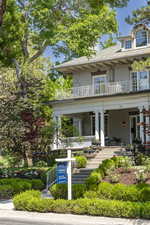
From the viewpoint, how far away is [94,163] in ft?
69.0

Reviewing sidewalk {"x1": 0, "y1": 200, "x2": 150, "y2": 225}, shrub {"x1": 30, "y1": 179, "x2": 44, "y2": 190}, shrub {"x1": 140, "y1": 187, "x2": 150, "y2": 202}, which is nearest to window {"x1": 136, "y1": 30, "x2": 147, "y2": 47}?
shrub {"x1": 30, "y1": 179, "x2": 44, "y2": 190}

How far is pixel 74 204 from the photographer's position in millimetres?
12039

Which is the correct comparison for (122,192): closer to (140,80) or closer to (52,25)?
(140,80)

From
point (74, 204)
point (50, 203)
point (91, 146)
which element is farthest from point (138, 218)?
point (91, 146)

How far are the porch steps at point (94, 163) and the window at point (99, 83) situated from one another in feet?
18.7

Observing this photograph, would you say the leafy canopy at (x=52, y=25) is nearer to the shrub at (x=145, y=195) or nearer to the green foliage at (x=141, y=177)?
the green foliage at (x=141, y=177)

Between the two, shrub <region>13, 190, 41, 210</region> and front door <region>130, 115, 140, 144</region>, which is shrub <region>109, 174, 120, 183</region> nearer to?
shrub <region>13, 190, 41, 210</region>

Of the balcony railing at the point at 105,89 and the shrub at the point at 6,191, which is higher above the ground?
the balcony railing at the point at 105,89

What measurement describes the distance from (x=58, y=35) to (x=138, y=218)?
676 inches

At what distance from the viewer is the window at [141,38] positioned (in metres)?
27.5

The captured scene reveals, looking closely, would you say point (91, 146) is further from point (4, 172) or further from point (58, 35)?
point (58, 35)

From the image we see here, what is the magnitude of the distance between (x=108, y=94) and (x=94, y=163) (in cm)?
666

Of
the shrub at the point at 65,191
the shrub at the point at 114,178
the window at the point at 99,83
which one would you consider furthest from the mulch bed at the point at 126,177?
the window at the point at 99,83

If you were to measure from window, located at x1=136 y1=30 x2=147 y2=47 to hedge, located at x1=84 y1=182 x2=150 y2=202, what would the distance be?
55.2 feet
